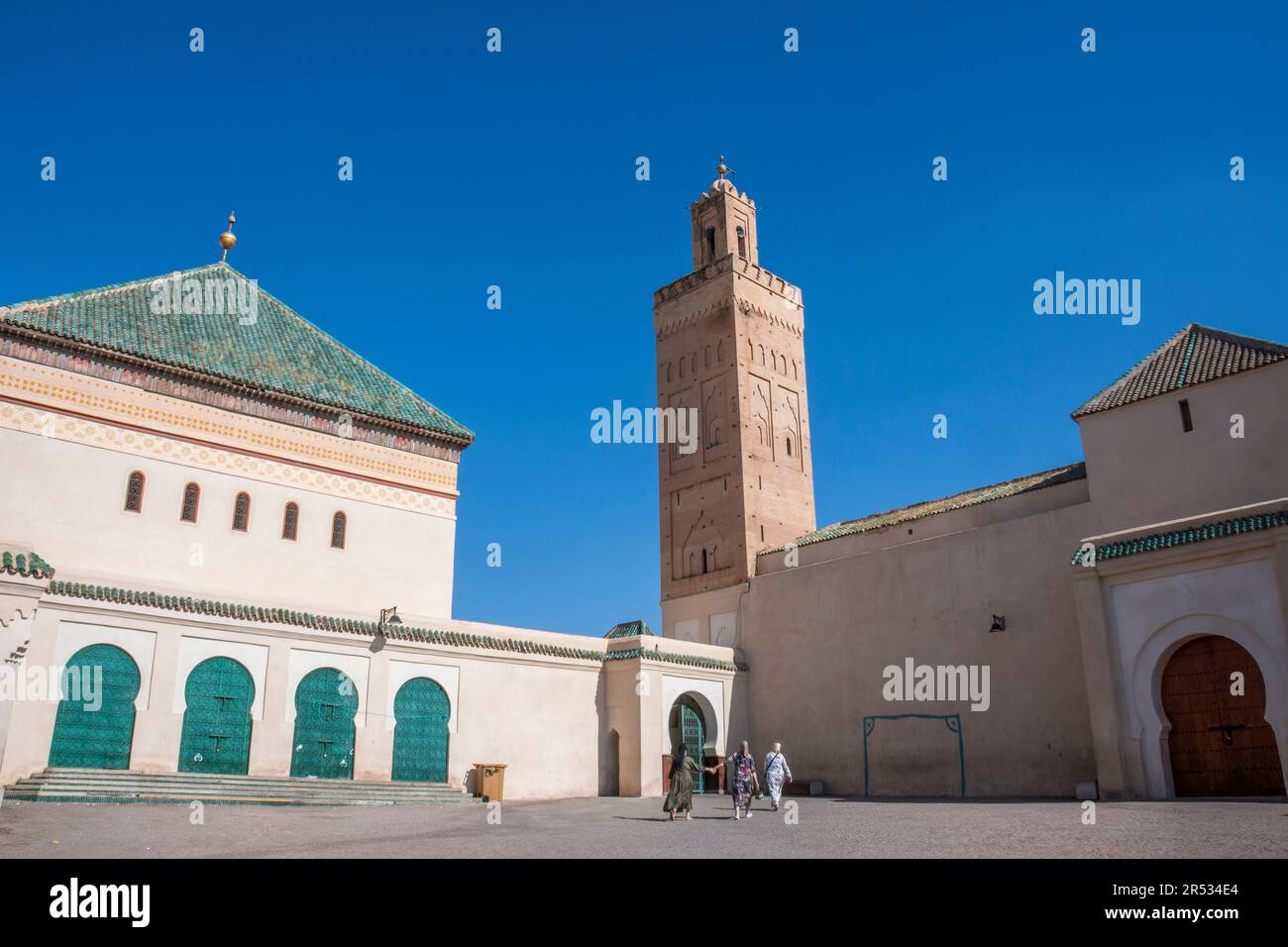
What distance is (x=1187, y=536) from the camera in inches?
551

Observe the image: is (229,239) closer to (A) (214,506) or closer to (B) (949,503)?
(A) (214,506)

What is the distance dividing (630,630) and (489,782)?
5490 millimetres

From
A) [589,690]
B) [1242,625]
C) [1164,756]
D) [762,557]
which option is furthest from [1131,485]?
[589,690]

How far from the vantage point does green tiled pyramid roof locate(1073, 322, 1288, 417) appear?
52.0ft

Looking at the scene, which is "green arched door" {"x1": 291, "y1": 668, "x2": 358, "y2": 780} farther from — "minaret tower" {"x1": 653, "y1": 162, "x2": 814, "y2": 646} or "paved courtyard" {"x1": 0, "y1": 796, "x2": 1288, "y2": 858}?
"minaret tower" {"x1": 653, "y1": 162, "x2": 814, "y2": 646}

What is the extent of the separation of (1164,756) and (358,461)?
15454 millimetres

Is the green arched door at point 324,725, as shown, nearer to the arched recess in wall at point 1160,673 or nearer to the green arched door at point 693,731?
the green arched door at point 693,731

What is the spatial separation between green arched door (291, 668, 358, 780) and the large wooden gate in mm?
13210

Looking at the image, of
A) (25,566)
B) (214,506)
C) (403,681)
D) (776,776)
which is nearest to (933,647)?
(776,776)

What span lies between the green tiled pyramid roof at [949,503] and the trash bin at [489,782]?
9854 mm

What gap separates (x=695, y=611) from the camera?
2522cm

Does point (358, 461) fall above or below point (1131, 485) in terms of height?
above

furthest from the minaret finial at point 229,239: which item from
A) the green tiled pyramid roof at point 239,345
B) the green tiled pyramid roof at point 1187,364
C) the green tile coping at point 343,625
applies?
the green tiled pyramid roof at point 1187,364

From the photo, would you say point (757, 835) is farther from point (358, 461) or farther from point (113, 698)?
point (358, 461)
